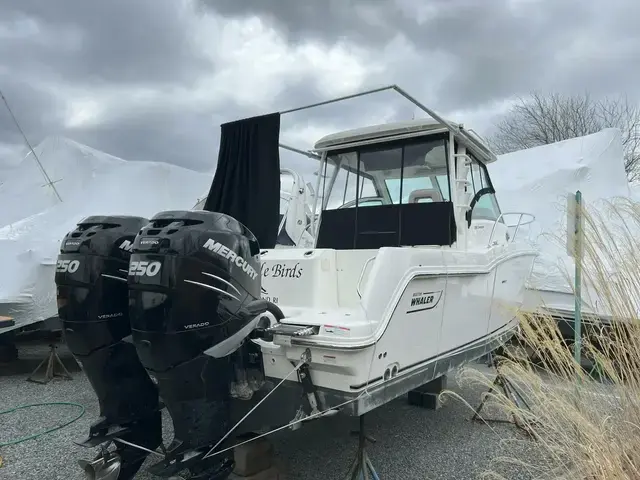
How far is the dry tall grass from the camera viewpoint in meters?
2.10

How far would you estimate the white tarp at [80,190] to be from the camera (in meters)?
8.16

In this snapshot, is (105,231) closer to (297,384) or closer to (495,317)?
(297,384)

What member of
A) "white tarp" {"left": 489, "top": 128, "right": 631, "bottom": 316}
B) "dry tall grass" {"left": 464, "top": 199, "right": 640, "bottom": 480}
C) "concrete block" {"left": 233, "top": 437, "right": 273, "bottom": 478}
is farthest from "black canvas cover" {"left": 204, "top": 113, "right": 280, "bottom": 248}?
"white tarp" {"left": 489, "top": 128, "right": 631, "bottom": 316}

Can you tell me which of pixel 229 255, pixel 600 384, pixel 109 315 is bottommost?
pixel 600 384

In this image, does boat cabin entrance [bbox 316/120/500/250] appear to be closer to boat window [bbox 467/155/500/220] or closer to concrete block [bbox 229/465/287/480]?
boat window [bbox 467/155/500/220]

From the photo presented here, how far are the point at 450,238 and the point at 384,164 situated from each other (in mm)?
1029

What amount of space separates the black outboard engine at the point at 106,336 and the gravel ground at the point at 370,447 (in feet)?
2.56

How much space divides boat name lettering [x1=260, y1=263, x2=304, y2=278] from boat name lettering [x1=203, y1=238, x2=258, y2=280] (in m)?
0.83

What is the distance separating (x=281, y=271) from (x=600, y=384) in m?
2.04

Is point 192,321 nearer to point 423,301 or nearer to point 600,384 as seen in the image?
point 423,301

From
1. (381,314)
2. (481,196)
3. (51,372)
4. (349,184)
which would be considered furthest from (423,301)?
(51,372)

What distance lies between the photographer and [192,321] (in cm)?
236

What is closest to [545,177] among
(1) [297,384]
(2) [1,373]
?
(1) [297,384]

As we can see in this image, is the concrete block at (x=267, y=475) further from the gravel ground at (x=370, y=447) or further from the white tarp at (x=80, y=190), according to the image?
the white tarp at (x=80, y=190)
